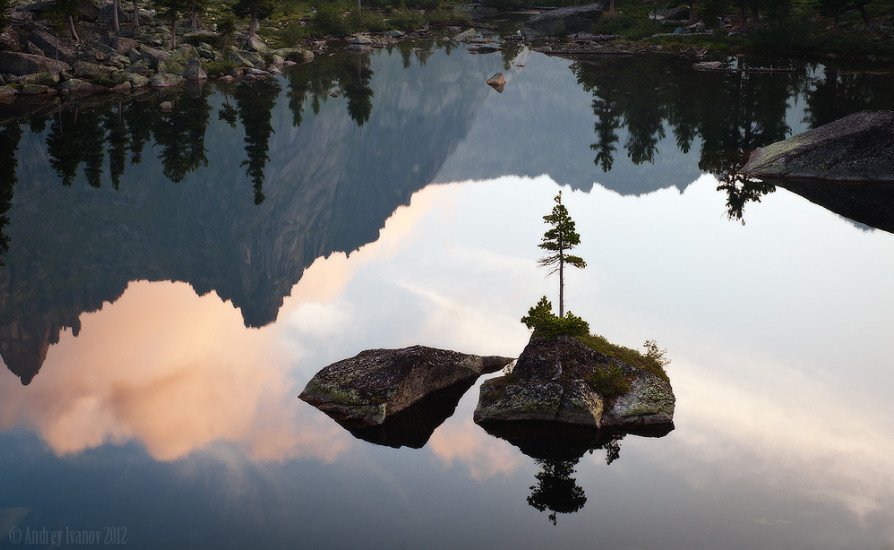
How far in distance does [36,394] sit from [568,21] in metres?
161

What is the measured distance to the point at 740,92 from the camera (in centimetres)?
10388

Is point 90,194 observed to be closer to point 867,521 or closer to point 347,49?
point 867,521

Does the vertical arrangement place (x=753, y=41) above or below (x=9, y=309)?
above

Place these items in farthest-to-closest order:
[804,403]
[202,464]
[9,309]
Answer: [9,309] → [804,403] → [202,464]

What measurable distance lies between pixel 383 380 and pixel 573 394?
7.05m

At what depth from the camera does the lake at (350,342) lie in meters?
24.7

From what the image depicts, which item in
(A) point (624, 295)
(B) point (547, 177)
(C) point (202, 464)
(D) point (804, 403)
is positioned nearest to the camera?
(C) point (202, 464)

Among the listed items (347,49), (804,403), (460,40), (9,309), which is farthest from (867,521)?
(460,40)

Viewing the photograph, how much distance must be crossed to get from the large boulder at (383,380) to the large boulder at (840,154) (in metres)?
43.3

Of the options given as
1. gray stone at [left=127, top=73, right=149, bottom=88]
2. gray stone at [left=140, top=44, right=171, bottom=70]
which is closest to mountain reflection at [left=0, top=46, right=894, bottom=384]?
gray stone at [left=127, top=73, right=149, bottom=88]

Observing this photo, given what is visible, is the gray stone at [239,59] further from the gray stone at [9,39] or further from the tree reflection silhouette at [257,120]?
the gray stone at [9,39]

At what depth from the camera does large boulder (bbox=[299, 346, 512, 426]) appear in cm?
3005

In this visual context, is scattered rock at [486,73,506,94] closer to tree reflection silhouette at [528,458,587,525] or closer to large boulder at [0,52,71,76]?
large boulder at [0,52,71,76]

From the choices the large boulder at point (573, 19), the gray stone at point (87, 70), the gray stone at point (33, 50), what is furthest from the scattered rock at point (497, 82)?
the gray stone at point (33, 50)
